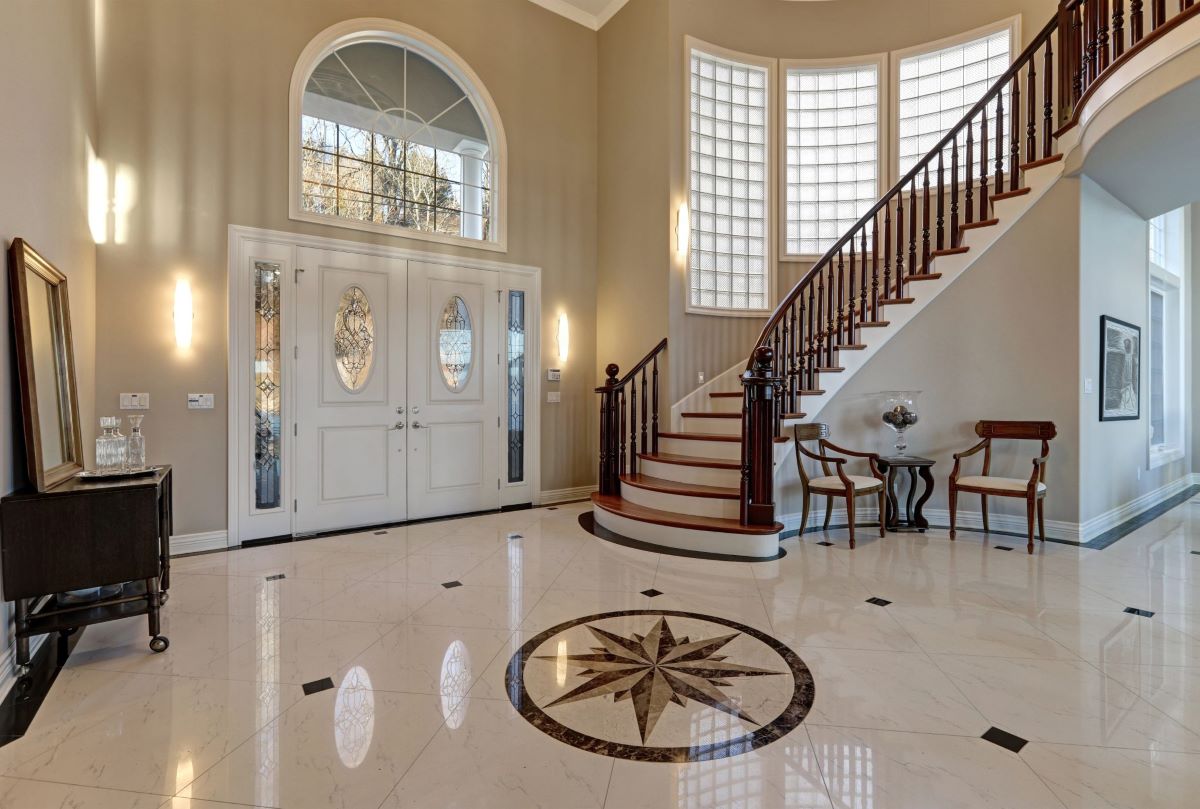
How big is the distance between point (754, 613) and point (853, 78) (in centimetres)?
593

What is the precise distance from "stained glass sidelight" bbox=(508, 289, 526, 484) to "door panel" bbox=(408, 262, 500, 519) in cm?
19

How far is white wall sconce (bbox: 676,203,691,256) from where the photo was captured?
5.85 metres

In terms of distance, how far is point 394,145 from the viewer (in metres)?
5.41

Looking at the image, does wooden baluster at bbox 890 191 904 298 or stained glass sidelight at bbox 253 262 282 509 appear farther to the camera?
wooden baluster at bbox 890 191 904 298

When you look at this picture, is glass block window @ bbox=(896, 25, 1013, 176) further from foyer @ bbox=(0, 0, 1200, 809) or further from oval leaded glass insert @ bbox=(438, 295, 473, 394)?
oval leaded glass insert @ bbox=(438, 295, 473, 394)

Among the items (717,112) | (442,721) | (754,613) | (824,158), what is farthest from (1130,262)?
(442,721)

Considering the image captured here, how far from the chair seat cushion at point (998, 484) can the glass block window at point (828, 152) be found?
9.59ft

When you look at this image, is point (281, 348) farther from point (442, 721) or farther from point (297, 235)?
point (442, 721)

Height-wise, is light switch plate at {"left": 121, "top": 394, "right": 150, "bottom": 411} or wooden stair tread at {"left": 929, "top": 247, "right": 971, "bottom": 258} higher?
wooden stair tread at {"left": 929, "top": 247, "right": 971, "bottom": 258}

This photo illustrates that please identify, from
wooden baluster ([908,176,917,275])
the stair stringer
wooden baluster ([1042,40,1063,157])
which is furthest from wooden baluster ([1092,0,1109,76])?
wooden baluster ([908,176,917,275])

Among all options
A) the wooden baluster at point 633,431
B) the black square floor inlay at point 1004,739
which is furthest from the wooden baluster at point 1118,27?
the black square floor inlay at point 1004,739

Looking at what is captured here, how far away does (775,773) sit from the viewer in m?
1.80

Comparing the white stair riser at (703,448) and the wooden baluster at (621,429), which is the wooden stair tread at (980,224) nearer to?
the white stair riser at (703,448)

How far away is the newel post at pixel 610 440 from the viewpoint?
5531 mm
